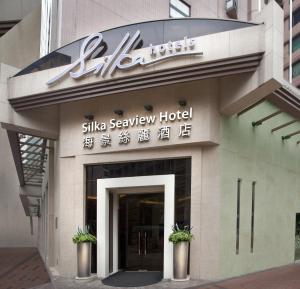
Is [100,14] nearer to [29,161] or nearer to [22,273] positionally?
[29,161]

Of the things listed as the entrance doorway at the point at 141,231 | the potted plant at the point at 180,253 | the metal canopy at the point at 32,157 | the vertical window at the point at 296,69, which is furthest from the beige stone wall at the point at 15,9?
the vertical window at the point at 296,69

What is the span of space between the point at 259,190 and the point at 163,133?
164 inches

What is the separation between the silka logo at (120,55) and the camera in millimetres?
11797

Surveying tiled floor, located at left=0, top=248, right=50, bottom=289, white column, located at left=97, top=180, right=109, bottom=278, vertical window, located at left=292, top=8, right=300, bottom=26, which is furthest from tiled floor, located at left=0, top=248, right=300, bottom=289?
vertical window, located at left=292, top=8, right=300, bottom=26

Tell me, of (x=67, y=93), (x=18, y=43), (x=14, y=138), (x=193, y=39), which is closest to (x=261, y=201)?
(x=193, y=39)

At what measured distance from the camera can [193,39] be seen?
38.4ft

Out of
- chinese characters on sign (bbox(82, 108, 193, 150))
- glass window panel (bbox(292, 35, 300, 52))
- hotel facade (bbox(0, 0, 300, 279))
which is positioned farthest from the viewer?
glass window panel (bbox(292, 35, 300, 52))

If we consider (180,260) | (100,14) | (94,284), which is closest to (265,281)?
(180,260)

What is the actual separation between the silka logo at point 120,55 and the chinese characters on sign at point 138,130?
1782mm

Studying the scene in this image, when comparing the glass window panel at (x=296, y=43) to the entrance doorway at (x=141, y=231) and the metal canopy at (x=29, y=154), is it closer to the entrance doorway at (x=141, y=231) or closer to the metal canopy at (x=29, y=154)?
the metal canopy at (x=29, y=154)

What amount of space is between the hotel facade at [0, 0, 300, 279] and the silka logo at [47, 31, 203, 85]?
0.12ft

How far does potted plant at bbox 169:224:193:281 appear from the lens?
12250 millimetres

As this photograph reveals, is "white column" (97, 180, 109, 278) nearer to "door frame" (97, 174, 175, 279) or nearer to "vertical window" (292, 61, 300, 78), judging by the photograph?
"door frame" (97, 174, 175, 279)

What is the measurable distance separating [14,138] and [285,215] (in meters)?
10.7
